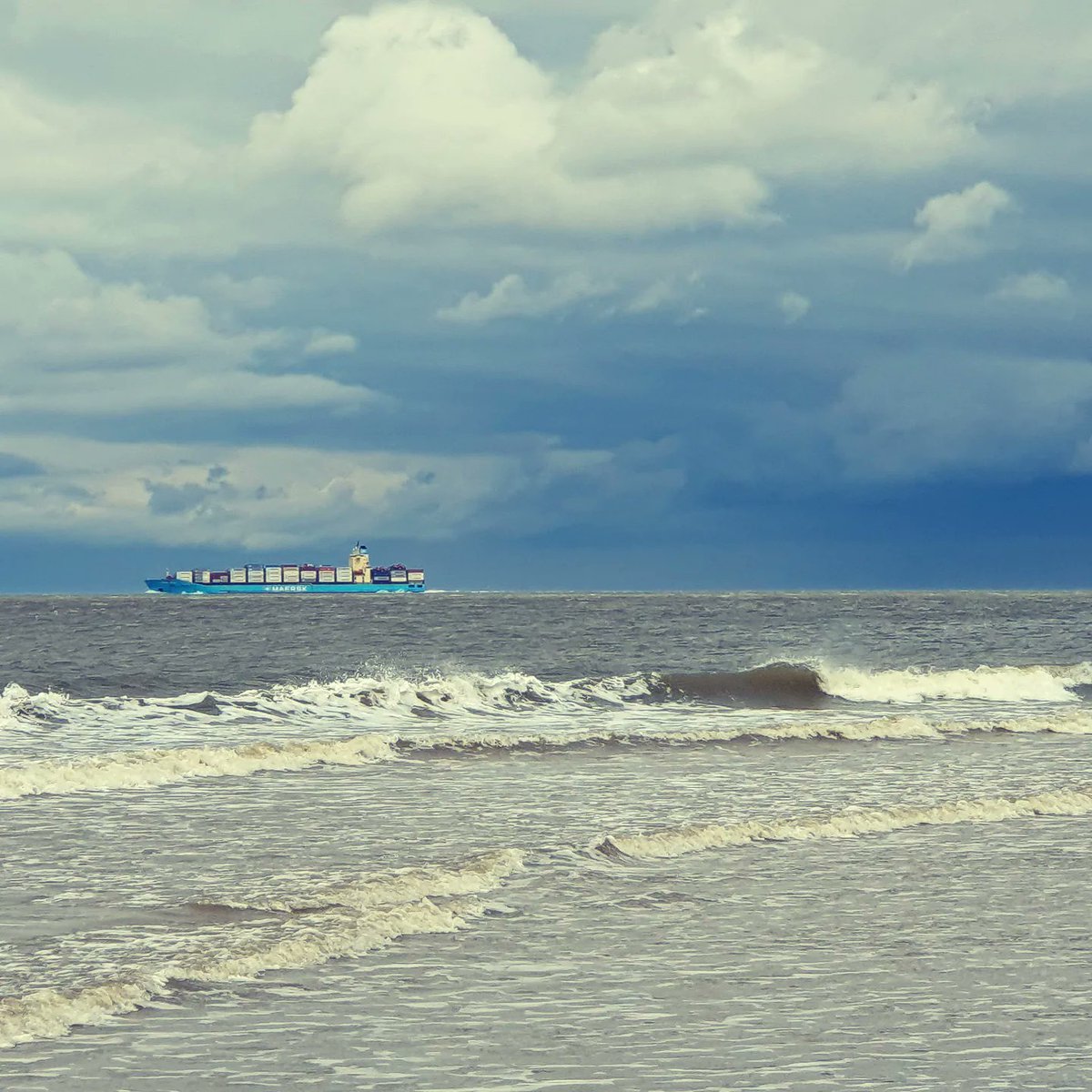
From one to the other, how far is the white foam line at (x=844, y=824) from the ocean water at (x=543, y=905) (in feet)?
0.26

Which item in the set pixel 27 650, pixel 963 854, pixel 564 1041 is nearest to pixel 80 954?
pixel 564 1041

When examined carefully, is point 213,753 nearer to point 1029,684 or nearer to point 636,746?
point 636,746

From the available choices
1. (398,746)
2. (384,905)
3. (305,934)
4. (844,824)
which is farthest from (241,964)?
(398,746)

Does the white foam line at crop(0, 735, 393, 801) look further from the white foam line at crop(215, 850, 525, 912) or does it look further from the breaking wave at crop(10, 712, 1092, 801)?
the white foam line at crop(215, 850, 525, 912)

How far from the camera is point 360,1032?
35.1 feet

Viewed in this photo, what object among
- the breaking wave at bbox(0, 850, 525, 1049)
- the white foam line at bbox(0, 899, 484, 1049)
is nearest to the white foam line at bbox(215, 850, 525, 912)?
the breaking wave at bbox(0, 850, 525, 1049)

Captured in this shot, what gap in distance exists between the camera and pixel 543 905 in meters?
15.4

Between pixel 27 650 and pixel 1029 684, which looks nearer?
pixel 1029 684

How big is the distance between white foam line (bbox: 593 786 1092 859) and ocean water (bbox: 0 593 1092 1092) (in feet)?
0.26

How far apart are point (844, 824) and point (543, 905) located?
7007 millimetres

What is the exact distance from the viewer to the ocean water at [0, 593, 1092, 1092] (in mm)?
10156

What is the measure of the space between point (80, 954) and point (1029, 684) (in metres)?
50.8

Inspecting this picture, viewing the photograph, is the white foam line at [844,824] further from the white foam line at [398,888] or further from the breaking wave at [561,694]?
the breaking wave at [561,694]

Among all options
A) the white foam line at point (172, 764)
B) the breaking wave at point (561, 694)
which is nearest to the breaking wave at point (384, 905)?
the white foam line at point (172, 764)
